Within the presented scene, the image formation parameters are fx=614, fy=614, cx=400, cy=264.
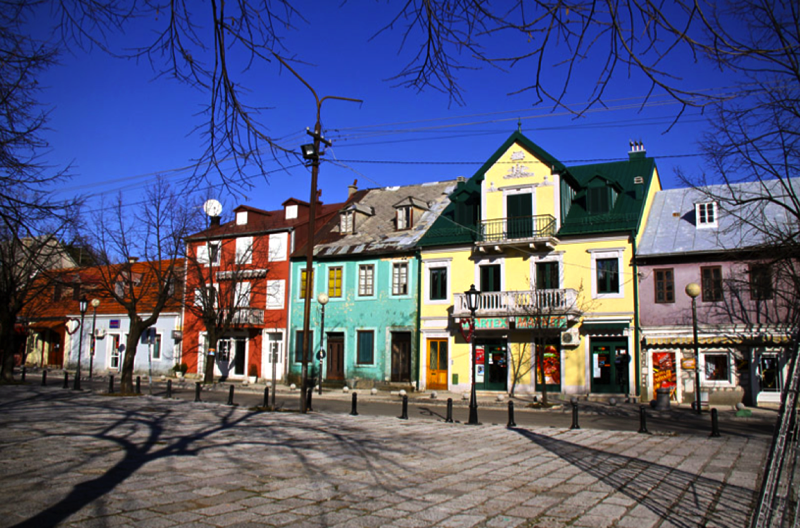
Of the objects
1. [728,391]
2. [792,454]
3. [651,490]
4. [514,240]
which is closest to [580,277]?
[514,240]

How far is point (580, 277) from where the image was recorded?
2816cm

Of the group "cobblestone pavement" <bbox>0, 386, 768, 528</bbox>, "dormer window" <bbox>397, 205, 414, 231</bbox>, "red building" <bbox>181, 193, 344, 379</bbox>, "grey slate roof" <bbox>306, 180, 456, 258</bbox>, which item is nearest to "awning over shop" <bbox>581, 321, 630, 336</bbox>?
"grey slate roof" <bbox>306, 180, 456, 258</bbox>

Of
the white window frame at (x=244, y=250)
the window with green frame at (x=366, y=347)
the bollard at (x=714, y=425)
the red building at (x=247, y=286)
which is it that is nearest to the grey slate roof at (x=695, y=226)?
the bollard at (x=714, y=425)

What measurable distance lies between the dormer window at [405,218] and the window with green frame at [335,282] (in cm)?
429

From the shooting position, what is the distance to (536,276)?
29.3 metres

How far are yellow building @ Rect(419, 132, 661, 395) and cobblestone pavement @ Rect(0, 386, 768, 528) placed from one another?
41.5 ft

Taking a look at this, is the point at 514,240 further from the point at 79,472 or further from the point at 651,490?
the point at 79,472

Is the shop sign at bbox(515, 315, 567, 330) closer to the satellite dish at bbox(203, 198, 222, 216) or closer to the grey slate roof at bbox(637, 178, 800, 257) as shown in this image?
the grey slate roof at bbox(637, 178, 800, 257)

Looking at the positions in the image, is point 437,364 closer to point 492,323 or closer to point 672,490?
point 492,323

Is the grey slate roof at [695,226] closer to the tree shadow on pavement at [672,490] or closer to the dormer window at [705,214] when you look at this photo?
the dormer window at [705,214]

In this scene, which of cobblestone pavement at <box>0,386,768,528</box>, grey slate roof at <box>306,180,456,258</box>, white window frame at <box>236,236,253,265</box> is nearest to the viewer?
cobblestone pavement at <box>0,386,768,528</box>

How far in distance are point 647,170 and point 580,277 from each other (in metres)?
7.79

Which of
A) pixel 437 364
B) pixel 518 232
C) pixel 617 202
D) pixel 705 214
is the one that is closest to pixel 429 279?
pixel 437 364

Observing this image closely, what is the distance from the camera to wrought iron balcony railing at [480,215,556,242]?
94.7 feet
